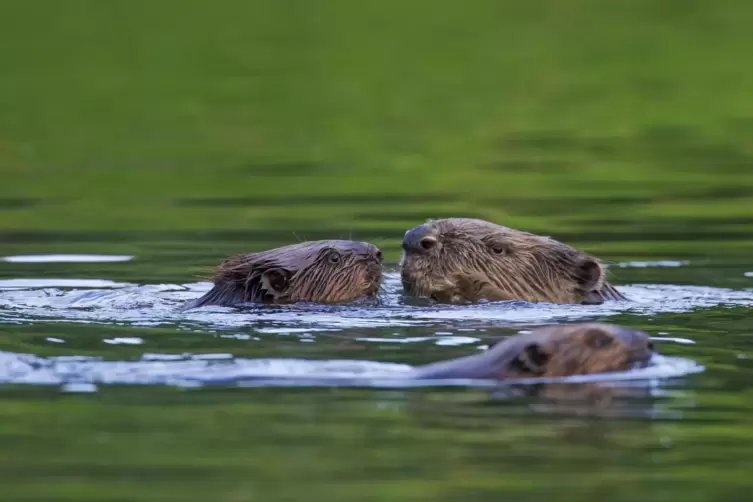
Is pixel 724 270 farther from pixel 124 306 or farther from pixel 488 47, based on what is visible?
pixel 488 47

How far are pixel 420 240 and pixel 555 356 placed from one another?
121 inches

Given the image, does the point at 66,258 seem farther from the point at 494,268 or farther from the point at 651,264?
the point at 651,264

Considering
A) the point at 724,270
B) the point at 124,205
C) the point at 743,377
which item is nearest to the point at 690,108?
the point at 124,205

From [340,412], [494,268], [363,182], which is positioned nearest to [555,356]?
[340,412]

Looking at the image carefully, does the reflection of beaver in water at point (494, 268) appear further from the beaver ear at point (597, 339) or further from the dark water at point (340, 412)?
the beaver ear at point (597, 339)

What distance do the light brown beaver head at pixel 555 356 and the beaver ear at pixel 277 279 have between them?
9.26ft

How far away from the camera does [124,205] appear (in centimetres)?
1855

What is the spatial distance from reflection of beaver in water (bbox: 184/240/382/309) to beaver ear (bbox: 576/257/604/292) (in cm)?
137

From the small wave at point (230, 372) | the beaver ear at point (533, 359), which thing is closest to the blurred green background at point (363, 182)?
the small wave at point (230, 372)

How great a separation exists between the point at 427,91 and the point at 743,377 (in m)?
21.7

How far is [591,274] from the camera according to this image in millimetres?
12211

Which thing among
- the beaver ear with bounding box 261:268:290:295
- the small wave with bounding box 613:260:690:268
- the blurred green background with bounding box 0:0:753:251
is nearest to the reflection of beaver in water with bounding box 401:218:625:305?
the beaver ear with bounding box 261:268:290:295

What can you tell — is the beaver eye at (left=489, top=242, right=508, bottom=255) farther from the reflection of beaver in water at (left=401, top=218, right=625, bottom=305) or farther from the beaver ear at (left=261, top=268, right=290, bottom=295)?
the beaver ear at (left=261, top=268, right=290, bottom=295)

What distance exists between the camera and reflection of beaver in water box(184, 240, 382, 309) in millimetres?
11977
